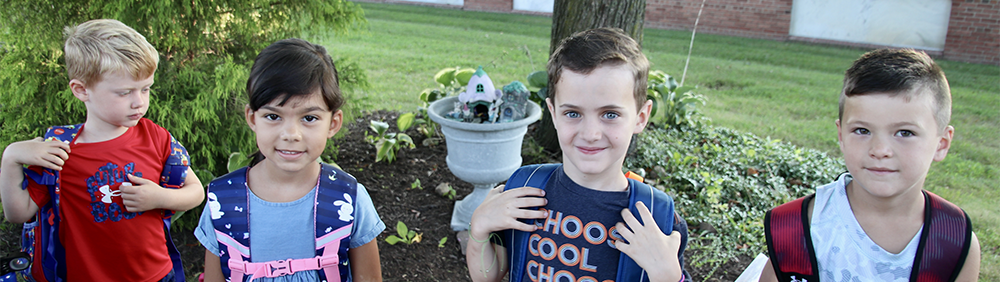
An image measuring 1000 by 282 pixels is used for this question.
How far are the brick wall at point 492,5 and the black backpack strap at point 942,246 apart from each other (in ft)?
48.7

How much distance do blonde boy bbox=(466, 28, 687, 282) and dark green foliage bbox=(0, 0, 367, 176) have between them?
2168 millimetres

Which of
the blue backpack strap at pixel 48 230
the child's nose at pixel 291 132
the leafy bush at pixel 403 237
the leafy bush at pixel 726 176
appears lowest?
the leafy bush at pixel 403 237

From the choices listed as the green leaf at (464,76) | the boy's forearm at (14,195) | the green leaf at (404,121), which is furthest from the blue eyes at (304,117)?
the green leaf at (404,121)

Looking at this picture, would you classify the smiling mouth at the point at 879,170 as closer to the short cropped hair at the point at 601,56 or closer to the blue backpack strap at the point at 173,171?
the short cropped hair at the point at 601,56

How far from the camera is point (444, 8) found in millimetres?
16219

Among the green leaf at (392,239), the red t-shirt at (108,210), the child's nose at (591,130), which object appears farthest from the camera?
the green leaf at (392,239)

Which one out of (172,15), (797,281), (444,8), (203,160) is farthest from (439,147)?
(444,8)

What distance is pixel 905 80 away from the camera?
1.66 metres

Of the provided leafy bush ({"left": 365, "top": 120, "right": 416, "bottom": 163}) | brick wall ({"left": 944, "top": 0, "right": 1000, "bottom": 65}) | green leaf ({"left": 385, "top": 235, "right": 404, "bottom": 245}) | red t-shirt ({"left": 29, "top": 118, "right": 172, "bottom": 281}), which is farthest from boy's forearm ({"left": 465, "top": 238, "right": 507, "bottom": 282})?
brick wall ({"left": 944, "top": 0, "right": 1000, "bottom": 65})

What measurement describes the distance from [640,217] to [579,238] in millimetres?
181

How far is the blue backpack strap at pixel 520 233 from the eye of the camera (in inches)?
71.1

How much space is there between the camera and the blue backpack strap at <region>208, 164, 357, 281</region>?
6.29ft

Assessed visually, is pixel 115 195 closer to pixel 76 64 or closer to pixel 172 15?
pixel 76 64

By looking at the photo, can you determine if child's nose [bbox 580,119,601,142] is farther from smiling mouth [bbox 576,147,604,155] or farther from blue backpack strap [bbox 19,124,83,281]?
blue backpack strap [bbox 19,124,83,281]
